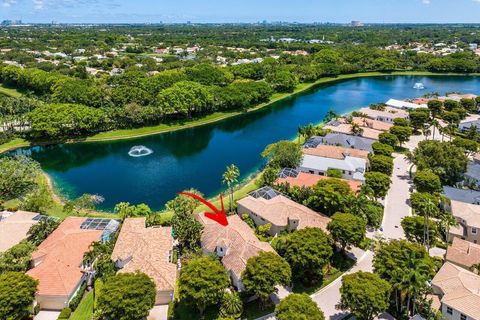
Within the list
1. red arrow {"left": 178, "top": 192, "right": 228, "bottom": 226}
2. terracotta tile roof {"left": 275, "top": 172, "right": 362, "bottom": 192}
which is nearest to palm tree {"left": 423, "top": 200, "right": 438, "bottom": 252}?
terracotta tile roof {"left": 275, "top": 172, "right": 362, "bottom": 192}

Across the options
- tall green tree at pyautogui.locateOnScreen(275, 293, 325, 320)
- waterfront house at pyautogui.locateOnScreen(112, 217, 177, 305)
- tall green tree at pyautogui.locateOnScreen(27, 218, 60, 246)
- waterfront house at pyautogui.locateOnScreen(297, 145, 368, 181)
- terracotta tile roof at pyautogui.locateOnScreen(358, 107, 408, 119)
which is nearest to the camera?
tall green tree at pyautogui.locateOnScreen(275, 293, 325, 320)

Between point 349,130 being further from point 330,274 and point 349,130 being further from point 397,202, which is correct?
point 330,274

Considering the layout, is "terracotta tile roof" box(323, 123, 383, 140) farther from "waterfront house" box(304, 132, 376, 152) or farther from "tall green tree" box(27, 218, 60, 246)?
"tall green tree" box(27, 218, 60, 246)

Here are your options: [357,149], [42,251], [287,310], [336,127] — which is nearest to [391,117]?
[336,127]

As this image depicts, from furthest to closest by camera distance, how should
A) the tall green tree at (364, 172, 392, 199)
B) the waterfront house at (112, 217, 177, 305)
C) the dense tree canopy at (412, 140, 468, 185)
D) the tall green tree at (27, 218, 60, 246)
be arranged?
the dense tree canopy at (412, 140, 468, 185) → the tall green tree at (364, 172, 392, 199) → the tall green tree at (27, 218, 60, 246) → the waterfront house at (112, 217, 177, 305)

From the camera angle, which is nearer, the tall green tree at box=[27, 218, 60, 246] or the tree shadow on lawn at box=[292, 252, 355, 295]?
the tree shadow on lawn at box=[292, 252, 355, 295]

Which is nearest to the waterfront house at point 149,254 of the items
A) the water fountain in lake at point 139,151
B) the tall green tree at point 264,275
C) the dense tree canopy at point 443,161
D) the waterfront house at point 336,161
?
the tall green tree at point 264,275

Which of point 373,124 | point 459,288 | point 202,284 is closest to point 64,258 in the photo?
point 202,284
